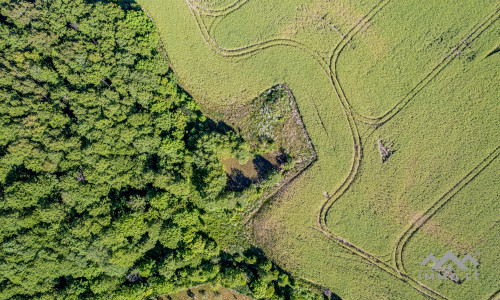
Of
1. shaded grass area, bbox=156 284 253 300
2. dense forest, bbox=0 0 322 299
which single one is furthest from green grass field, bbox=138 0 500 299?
shaded grass area, bbox=156 284 253 300

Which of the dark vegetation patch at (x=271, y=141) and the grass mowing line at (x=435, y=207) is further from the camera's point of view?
the dark vegetation patch at (x=271, y=141)

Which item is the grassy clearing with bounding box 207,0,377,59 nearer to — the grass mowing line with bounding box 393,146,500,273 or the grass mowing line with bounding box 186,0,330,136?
the grass mowing line with bounding box 186,0,330,136

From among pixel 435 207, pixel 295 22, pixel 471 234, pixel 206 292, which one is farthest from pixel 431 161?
pixel 206 292

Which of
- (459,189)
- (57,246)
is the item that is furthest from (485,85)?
(57,246)

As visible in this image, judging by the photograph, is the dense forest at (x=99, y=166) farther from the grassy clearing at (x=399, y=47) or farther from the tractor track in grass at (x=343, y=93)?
the grassy clearing at (x=399, y=47)

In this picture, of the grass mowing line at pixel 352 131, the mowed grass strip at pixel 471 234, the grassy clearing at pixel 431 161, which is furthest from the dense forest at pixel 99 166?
the mowed grass strip at pixel 471 234

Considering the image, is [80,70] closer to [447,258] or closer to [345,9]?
[345,9]
